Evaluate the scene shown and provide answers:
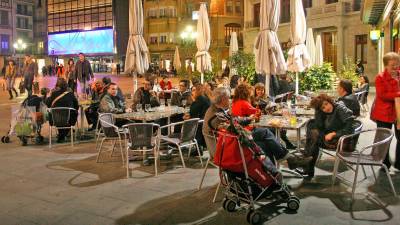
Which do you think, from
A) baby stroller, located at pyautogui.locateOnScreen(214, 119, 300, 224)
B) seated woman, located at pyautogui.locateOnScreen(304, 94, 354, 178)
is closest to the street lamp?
seated woman, located at pyautogui.locateOnScreen(304, 94, 354, 178)

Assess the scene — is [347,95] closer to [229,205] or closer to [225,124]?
[225,124]

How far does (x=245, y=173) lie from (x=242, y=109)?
62.2 inches

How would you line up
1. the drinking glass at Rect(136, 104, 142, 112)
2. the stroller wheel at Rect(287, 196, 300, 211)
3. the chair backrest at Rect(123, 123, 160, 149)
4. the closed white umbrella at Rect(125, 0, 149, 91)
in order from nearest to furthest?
the stroller wheel at Rect(287, 196, 300, 211) < the chair backrest at Rect(123, 123, 160, 149) < the drinking glass at Rect(136, 104, 142, 112) < the closed white umbrella at Rect(125, 0, 149, 91)

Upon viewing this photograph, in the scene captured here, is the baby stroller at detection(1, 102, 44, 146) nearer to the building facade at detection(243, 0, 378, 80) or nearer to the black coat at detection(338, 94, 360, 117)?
the black coat at detection(338, 94, 360, 117)

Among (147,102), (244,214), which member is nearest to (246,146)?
(244,214)

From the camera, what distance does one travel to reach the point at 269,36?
9.60 m

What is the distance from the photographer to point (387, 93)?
21.1 feet

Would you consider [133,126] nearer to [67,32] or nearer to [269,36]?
[269,36]

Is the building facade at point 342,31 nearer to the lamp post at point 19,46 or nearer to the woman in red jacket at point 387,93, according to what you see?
the woman in red jacket at point 387,93

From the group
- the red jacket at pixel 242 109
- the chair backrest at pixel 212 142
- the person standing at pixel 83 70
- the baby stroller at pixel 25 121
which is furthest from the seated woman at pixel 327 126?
the person standing at pixel 83 70

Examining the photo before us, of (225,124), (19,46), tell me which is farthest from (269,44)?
(19,46)

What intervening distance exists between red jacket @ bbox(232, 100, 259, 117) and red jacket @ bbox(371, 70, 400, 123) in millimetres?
1838

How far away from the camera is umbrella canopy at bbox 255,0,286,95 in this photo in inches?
376

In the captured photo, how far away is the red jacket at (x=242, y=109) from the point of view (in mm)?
6250
